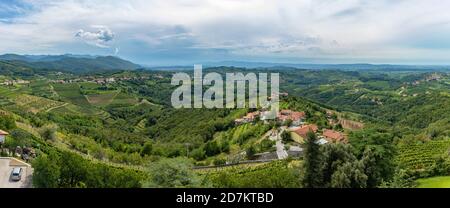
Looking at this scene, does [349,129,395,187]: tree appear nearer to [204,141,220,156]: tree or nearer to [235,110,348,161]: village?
[235,110,348,161]: village

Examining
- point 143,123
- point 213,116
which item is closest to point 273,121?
point 213,116

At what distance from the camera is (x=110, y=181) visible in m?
11.7

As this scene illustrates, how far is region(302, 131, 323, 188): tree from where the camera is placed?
11000mm

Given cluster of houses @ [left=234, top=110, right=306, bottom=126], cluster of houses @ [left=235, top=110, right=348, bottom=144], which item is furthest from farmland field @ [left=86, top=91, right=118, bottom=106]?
cluster of houses @ [left=235, top=110, right=348, bottom=144]

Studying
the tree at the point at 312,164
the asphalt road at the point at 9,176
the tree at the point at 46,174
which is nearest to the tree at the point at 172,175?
the tree at the point at 46,174

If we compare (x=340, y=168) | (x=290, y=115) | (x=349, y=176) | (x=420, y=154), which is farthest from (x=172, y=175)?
(x=290, y=115)

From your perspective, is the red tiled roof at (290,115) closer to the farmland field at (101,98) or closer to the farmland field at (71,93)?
the farmland field at (71,93)

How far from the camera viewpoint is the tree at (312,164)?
36.1 ft

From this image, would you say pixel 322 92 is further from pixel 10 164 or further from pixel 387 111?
pixel 10 164

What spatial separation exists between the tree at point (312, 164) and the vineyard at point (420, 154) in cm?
912

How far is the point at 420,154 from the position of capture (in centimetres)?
2403

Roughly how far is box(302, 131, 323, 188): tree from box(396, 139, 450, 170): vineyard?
359 inches

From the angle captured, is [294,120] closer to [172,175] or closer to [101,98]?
[172,175]
